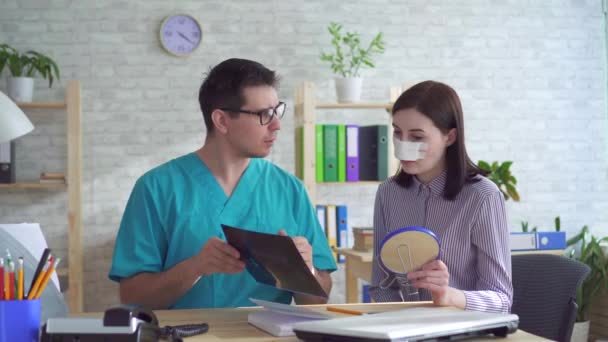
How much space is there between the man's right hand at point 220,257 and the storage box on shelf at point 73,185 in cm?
272

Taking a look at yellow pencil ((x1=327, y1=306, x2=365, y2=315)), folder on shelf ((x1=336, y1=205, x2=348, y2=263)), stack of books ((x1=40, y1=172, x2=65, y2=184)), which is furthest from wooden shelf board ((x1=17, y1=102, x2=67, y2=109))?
yellow pencil ((x1=327, y1=306, x2=365, y2=315))

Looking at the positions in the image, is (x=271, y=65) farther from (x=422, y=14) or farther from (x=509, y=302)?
(x=509, y=302)

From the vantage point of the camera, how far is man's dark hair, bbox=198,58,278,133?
1912 mm

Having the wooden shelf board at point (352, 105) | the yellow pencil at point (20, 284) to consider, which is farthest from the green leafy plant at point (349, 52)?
the yellow pencil at point (20, 284)

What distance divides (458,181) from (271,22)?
294 centimetres

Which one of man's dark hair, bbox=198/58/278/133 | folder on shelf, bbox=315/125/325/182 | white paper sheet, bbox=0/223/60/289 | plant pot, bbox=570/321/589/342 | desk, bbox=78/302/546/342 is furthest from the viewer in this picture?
folder on shelf, bbox=315/125/325/182

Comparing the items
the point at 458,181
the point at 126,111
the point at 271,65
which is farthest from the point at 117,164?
the point at 458,181

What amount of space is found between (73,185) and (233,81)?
8.06 ft

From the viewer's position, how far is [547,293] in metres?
1.94

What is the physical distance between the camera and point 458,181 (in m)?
1.82

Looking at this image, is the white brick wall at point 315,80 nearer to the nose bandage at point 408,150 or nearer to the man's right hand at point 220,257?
the nose bandage at point 408,150

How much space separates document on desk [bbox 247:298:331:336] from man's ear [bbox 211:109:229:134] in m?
0.65

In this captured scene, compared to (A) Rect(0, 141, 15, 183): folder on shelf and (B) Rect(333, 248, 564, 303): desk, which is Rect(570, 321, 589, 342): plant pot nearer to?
(B) Rect(333, 248, 564, 303): desk

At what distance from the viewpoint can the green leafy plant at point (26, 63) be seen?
159 inches
